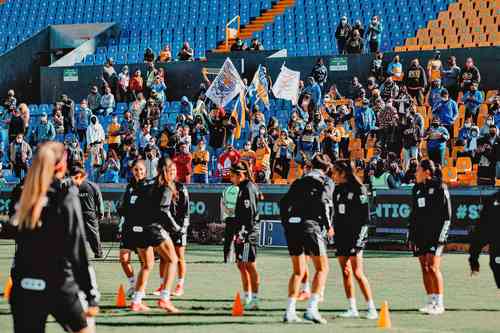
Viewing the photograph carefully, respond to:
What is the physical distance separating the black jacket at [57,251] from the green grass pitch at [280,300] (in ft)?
13.3

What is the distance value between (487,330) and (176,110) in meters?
20.6

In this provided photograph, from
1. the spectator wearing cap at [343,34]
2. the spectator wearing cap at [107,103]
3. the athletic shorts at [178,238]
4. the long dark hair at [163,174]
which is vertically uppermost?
the spectator wearing cap at [343,34]

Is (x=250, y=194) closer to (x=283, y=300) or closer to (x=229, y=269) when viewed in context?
(x=283, y=300)

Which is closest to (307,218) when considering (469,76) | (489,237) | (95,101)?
(489,237)

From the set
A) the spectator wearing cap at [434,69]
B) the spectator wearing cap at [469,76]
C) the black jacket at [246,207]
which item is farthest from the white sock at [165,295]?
the spectator wearing cap at [434,69]

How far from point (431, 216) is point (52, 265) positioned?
6564 millimetres

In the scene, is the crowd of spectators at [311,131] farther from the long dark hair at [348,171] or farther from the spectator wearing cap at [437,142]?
the long dark hair at [348,171]

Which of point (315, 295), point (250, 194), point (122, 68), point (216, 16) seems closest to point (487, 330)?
point (315, 295)

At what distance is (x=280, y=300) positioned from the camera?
13.6 meters

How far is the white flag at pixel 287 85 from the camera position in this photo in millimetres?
27844

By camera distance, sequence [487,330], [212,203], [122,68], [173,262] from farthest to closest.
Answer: [122,68]
[212,203]
[173,262]
[487,330]

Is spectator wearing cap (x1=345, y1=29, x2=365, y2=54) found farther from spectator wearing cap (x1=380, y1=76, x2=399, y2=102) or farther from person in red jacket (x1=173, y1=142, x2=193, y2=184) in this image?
person in red jacket (x1=173, y1=142, x2=193, y2=184)

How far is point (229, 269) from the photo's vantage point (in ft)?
58.6

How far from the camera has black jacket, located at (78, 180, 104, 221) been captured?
1534 cm
